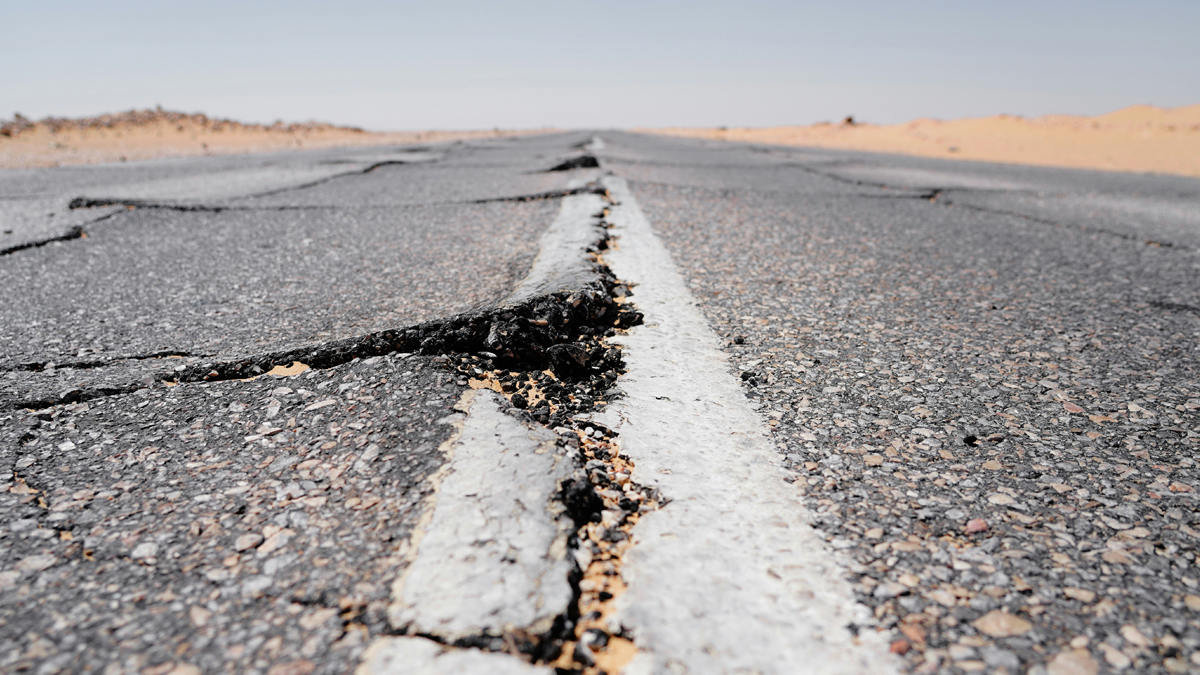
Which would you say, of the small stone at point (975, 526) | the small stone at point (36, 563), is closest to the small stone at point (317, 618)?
the small stone at point (36, 563)

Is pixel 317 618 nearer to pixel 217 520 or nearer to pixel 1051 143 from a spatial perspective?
pixel 217 520

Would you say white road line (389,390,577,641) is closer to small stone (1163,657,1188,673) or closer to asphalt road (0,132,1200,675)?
asphalt road (0,132,1200,675)

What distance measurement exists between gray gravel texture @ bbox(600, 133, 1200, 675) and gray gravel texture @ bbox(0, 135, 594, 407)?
91cm

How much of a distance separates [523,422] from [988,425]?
1.00m

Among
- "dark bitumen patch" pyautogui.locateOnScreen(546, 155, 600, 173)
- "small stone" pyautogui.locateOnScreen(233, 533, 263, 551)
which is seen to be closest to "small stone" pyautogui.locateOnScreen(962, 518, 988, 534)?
"small stone" pyautogui.locateOnScreen(233, 533, 263, 551)

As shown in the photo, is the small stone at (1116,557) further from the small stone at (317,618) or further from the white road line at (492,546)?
the small stone at (317,618)

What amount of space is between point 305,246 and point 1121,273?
11.6 ft

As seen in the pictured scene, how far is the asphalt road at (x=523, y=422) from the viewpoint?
86 centimetres

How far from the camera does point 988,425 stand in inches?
53.8

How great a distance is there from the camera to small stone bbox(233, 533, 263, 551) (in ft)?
3.24

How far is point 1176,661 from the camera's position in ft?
2.63

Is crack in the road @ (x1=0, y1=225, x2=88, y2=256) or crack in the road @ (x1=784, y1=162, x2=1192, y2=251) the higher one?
crack in the road @ (x1=784, y1=162, x2=1192, y2=251)

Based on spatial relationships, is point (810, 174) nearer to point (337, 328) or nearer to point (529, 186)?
point (529, 186)

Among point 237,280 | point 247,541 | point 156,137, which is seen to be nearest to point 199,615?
point 247,541
